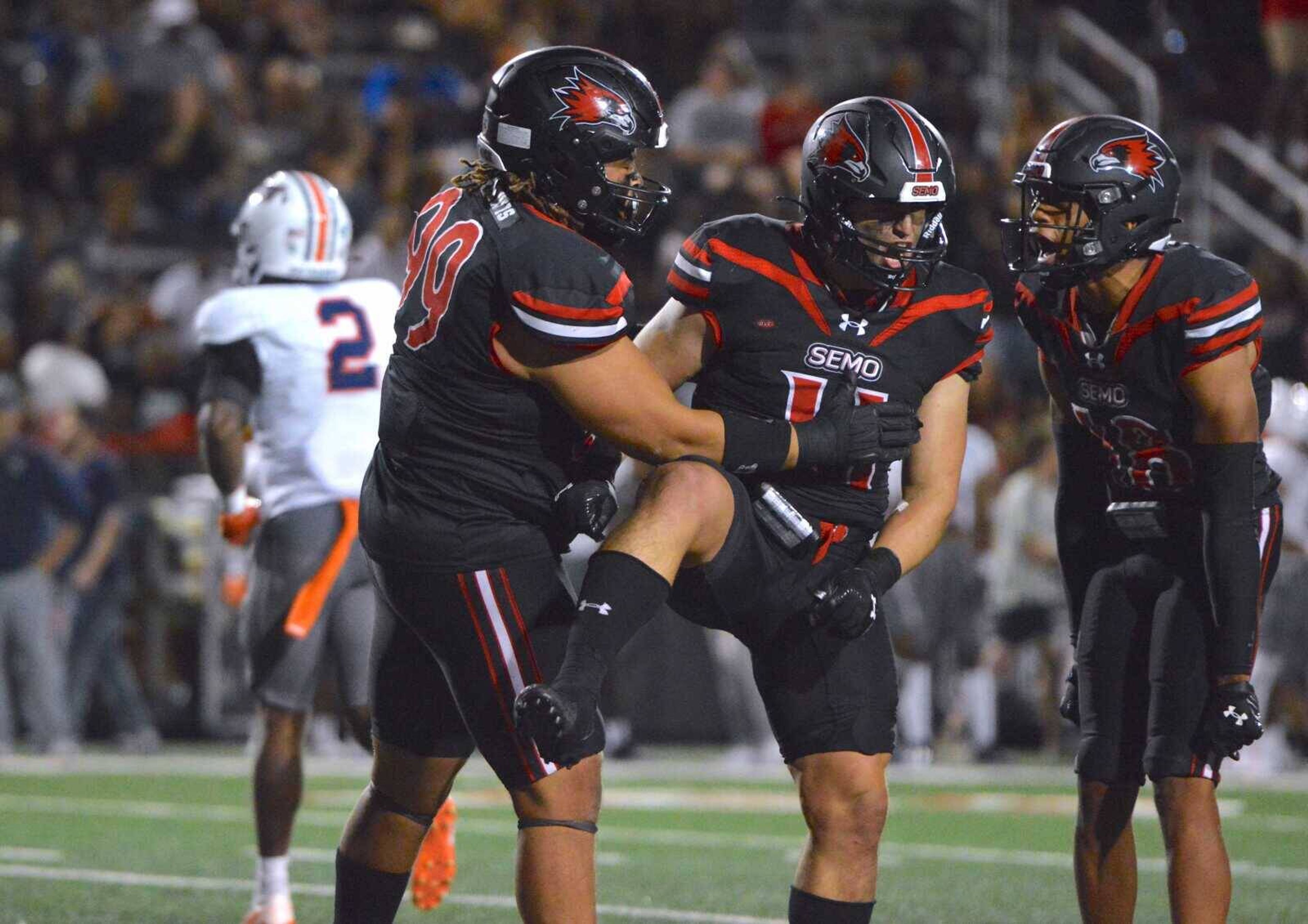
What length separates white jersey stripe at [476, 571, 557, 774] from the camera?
149 inches

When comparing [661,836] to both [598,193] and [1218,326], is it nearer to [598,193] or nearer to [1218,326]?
[1218,326]

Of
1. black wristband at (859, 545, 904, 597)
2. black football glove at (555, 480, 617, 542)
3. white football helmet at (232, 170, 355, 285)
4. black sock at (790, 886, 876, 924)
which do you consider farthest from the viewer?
white football helmet at (232, 170, 355, 285)

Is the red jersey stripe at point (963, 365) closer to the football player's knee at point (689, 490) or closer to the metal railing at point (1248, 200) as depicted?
the football player's knee at point (689, 490)

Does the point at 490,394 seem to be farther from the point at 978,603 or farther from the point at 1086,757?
the point at 978,603

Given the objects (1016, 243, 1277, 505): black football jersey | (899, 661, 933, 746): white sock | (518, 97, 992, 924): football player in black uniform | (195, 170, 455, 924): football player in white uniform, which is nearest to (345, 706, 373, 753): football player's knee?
(195, 170, 455, 924): football player in white uniform

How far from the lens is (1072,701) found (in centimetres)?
470

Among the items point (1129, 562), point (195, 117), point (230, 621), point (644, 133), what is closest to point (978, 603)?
point (230, 621)

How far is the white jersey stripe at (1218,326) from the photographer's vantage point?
421 centimetres

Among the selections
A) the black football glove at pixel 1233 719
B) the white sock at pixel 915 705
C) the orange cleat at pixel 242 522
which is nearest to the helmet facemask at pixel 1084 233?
the black football glove at pixel 1233 719

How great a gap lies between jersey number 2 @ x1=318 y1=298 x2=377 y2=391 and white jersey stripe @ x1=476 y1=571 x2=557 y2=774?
1975 millimetres

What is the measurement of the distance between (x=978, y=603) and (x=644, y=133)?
25.6ft

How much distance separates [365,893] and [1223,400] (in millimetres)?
1985

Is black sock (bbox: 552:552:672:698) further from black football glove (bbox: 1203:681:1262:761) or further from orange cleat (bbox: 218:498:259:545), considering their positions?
orange cleat (bbox: 218:498:259:545)

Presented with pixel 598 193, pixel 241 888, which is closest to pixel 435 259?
pixel 598 193
